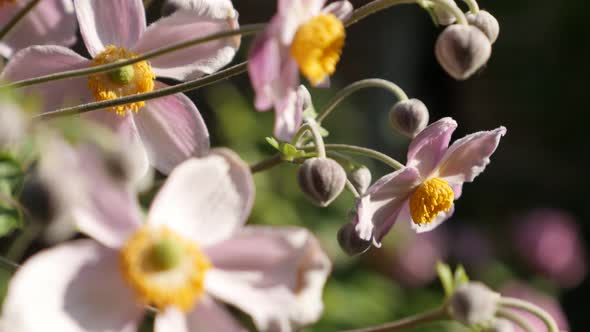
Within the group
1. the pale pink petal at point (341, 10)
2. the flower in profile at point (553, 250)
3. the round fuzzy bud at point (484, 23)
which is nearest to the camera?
the pale pink petal at point (341, 10)

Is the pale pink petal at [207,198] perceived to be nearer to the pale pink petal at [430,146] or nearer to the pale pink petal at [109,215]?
the pale pink petal at [109,215]

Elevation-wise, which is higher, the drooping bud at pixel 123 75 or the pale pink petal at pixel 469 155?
the drooping bud at pixel 123 75

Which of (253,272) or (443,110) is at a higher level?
(253,272)

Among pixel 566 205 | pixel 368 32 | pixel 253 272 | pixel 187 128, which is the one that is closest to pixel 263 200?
pixel 187 128

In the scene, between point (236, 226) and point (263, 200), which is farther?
point (263, 200)

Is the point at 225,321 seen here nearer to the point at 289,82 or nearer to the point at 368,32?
the point at 289,82

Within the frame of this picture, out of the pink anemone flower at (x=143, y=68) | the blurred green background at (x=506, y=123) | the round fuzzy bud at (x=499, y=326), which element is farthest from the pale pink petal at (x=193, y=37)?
the blurred green background at (x=506, y=123)

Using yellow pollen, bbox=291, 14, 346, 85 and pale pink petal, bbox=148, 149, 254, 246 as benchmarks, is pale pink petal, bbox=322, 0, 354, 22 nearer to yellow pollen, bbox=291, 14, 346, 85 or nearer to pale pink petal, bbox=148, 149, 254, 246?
yellow pollen, bbox=291, 14, 346, 85
